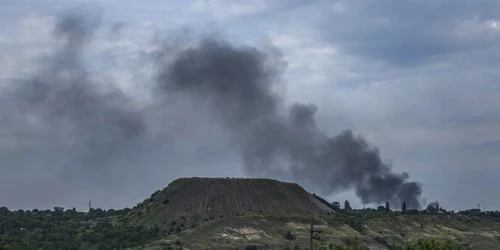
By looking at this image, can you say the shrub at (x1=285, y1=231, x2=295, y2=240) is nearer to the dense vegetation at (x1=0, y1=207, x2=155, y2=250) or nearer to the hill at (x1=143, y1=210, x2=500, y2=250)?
the hill at (x1=143, y1=210, x2=500, y2=250)

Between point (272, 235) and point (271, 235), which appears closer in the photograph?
point (271, 235)

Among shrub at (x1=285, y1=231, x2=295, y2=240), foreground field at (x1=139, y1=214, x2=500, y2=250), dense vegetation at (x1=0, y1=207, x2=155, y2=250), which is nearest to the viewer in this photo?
foreground field at (x1=139, y1=214, x2=500, y2=250)

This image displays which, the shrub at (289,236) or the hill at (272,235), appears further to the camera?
the shrub at (289,236)

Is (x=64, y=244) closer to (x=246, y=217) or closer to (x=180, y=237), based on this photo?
(x=180, y=237)

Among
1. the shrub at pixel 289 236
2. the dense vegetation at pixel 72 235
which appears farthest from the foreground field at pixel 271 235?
the dense vegetation at pixel 72 235

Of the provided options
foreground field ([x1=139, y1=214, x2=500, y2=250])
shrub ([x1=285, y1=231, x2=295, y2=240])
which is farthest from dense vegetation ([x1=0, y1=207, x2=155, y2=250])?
shrub ([x1=285, y1=231, x2=295, y2=240])

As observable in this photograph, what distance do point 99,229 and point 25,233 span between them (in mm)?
22022

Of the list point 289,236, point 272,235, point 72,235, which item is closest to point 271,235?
point 272,235

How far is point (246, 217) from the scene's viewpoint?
7362 inches

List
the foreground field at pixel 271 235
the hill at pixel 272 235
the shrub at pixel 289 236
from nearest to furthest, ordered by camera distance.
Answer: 1. the hill at pixel 272 235
2. the foreground field at pixel 271 235
3. the shrub at pixel 289 236

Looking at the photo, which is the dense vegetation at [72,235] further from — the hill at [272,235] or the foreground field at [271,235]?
the foreground field at [271,235]

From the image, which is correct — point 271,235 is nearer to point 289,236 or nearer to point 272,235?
point 272,235

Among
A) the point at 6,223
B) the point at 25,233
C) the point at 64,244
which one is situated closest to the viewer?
the point at 64,244

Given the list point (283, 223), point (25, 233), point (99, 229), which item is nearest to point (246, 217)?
point (283, 223)
